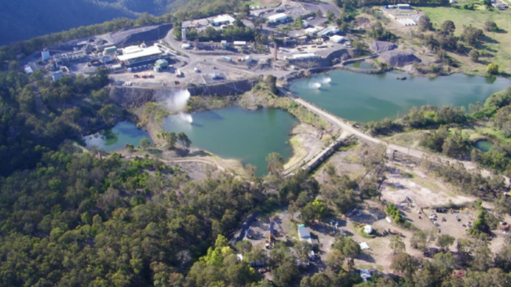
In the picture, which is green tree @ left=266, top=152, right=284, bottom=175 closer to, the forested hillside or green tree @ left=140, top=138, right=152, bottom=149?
green tree @ left=140, top=138, right=152, bottom=149

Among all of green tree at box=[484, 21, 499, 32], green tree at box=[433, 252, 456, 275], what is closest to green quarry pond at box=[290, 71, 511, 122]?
green tree at box=[484, 21, 499, 32]

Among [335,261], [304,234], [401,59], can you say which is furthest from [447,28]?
[335,261]

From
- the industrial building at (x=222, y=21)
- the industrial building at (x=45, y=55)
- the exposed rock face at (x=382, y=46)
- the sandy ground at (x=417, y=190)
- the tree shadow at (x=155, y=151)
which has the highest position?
the industrial building at (x=222, y=21)

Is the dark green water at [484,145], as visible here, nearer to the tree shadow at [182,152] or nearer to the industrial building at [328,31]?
the tree shadow at [182,152]

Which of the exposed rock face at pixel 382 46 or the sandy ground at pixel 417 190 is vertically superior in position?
the exposed rock face at pixel 382 46

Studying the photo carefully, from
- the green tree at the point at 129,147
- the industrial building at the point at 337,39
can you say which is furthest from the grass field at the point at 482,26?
the green tree at the point at 129,147

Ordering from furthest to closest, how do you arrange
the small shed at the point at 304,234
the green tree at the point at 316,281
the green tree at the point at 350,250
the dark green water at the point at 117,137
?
the dark green water at the point at 117,137
the small shed at the point at 304,234
the green tree at the point at 350,250
the green tree at the point at 316,281
